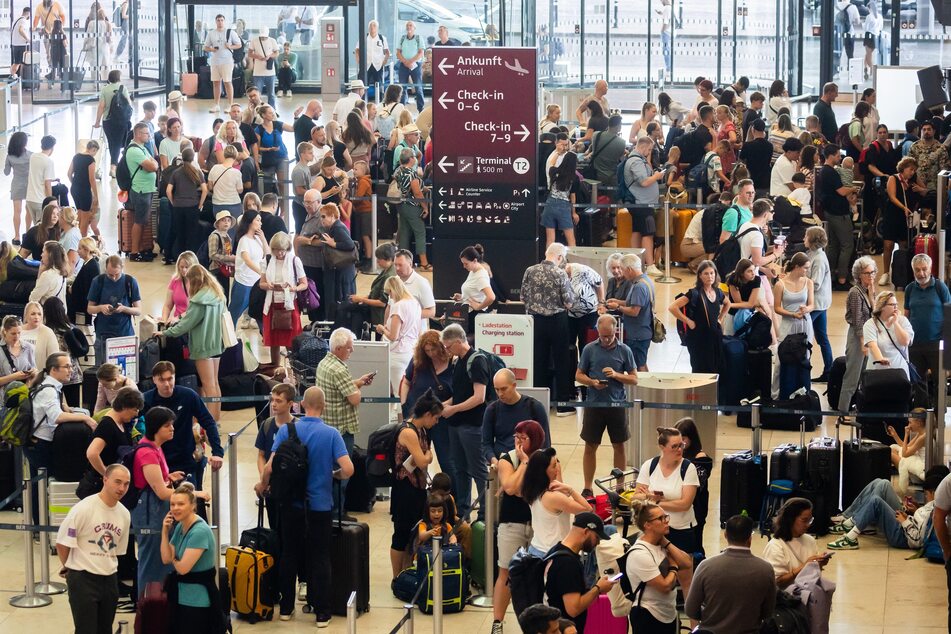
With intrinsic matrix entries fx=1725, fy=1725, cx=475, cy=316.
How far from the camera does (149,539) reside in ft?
35.0

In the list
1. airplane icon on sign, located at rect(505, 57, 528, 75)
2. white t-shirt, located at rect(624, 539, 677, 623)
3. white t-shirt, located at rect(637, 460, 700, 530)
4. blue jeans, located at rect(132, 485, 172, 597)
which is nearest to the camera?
white t-shirt, located at rect(624, 539, 677, 623)

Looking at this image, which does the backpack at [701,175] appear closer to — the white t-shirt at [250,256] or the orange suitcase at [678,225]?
the orange suitcase at [678,225]

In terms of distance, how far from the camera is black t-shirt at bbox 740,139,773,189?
838 inches

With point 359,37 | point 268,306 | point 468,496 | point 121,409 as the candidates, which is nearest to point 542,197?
point 268,306

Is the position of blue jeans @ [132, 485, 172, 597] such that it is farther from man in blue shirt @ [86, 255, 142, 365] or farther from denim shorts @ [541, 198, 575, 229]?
denim shorts @ [541, 198, 575, 229]

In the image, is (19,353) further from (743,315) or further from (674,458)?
(743,315)

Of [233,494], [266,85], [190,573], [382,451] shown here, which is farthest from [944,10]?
[266,85]

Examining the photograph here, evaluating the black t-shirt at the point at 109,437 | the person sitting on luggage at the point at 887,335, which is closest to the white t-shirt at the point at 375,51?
the person sitting on luggage at the point at 887,335

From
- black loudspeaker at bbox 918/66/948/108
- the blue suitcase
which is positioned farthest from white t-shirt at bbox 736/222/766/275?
black loudspeaker at bbox 918/66/948/108

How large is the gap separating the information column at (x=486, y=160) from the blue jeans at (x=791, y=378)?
2.76 meters

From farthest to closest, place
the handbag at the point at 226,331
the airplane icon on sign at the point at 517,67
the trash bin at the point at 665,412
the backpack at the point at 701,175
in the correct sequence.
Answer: the backpack at the point at 701,175 < the airplane icon on sign at the point at 517,67 < the handbag at the point at 226,331 < the trash bin at the point at 665,412

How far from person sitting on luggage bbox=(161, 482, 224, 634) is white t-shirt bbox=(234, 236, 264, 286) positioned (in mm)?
6773

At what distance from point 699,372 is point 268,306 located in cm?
398

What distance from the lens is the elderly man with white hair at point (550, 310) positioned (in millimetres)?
14828
